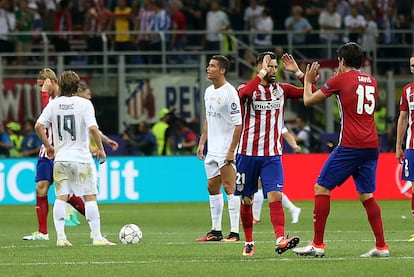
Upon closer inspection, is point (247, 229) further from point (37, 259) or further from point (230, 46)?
point (230, 46)

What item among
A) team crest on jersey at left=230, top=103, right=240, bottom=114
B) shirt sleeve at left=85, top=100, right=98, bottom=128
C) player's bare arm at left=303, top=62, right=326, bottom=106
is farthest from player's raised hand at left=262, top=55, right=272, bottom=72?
shirt sleeve at left=85, top=100, right=98, bottom=128

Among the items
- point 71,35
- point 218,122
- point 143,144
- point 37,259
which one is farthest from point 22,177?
point 37,259

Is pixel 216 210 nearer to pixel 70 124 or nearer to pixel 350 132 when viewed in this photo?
pixel 70 124

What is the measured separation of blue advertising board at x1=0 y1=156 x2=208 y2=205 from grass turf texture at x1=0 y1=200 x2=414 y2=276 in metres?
4.16

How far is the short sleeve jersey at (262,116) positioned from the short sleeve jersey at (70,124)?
214cm

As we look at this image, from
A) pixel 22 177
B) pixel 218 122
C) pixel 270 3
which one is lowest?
pixel 22 177

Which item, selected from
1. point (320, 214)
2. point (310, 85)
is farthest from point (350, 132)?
point (320, 214)

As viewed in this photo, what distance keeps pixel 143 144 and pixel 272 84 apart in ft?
48.1

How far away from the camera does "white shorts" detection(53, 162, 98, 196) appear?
15211 millimetres

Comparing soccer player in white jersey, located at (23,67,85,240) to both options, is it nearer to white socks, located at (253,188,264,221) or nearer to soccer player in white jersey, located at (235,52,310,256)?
soccer player in white jersey, located at (235,52,310,256)

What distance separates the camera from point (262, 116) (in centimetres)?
1424

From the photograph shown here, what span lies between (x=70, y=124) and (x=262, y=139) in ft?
8.75

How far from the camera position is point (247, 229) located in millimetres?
13703

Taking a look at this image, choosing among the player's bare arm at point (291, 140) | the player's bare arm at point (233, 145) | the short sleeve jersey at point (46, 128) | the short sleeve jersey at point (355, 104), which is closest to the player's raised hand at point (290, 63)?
the short sleeve jersey at point (355, 104)
